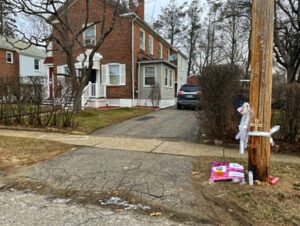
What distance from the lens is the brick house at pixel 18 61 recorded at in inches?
1264

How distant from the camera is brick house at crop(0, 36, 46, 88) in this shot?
105 feet

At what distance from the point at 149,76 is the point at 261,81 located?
17134 mm

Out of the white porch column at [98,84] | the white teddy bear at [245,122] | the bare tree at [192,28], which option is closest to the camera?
the white teddy bear at [245,122]

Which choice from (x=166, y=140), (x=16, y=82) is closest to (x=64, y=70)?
(x=16, y=82)

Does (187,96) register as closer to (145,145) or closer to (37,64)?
(145,145)

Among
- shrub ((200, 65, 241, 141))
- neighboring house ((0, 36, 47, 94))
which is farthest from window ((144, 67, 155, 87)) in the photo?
neighboring house ((0, 36, 47, 94))

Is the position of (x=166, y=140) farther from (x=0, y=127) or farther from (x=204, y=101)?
(x=0, y=127)

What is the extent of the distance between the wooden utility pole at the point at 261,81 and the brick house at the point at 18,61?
28776mm

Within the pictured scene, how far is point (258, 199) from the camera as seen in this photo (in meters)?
4.53

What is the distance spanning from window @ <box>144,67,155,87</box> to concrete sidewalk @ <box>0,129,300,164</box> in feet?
40.6

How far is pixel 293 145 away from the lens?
7.76 m

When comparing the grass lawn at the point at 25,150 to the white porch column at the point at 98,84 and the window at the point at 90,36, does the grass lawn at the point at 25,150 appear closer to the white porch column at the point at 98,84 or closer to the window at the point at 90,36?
the white porch column at the point at 98,84

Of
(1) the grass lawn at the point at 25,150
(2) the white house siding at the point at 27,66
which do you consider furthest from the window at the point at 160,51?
(1) the grass lawn at the point at 25,150

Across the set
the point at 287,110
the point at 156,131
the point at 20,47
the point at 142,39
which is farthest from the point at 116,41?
the point at 20,47
